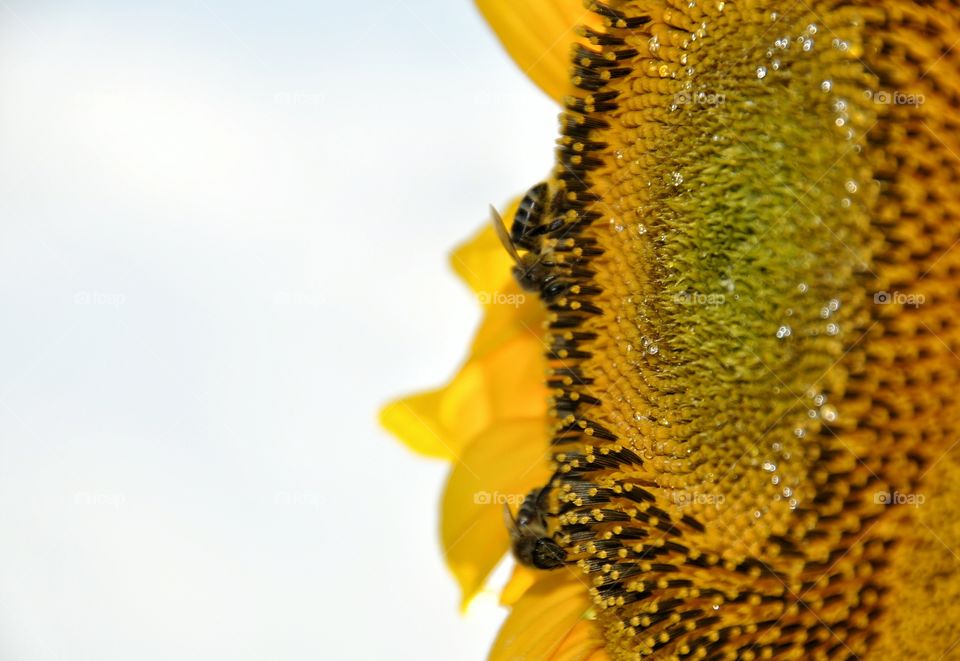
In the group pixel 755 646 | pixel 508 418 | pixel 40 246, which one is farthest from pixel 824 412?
pixel 40 246

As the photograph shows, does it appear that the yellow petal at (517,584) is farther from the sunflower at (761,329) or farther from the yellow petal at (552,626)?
the sunflower at (761,329)

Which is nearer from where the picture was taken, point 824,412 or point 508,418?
point 824,412

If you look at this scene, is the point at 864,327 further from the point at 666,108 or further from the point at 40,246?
the point at 40,246

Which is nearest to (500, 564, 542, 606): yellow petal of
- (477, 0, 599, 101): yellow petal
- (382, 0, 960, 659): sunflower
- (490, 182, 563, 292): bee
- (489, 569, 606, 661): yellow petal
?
(489, 569, 606, 661): yellow petal

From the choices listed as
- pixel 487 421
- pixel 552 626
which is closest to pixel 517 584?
pixel 552 626

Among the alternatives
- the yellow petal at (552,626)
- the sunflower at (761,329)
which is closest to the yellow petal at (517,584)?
the yellow petal at (552,626)

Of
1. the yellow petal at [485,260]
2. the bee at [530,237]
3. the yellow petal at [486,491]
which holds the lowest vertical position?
the yellow petal at [486,491]

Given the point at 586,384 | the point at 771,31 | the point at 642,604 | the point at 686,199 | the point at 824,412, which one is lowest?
the point at 642,604
